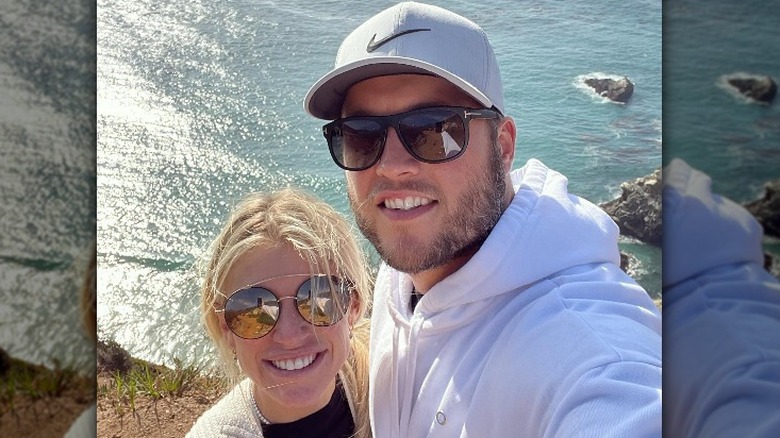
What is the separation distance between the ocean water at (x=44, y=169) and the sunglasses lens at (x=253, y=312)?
51cm

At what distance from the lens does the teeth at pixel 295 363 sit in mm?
1879

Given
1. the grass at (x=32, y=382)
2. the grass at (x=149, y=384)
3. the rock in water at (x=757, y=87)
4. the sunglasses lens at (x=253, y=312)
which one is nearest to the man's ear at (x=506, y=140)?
the rock in water at (x=757, y=87)

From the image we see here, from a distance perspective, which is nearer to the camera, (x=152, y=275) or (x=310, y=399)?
(x=310, y=399)

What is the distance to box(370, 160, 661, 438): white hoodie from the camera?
1.33 meters

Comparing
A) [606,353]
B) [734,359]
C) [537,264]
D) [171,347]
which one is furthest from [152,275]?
[734,359]

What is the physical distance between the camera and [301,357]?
6.16 feet

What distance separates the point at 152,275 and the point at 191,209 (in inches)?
9.3

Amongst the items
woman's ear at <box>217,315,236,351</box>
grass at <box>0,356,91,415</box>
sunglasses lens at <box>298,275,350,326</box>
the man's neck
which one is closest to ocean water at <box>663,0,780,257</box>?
the man's neck

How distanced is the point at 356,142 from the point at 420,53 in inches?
9.9

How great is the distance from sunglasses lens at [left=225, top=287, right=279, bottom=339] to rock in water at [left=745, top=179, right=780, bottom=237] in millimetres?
1102

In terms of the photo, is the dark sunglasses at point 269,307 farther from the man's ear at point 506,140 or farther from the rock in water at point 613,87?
the rock in water at point 613,87

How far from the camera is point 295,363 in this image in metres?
→ 1.88

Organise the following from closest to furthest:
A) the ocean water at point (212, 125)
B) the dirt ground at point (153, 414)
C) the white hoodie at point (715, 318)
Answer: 1. the white hoodie at point (715, 318)
2. the ocean water at point (212, 125)
3. the dirt ground at point (153, 414)

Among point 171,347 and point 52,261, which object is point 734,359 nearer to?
point 171,347
